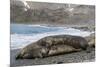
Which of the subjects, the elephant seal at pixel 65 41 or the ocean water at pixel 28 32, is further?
the elephant seal at pixel 65 41

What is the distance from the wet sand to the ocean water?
3.9 inches

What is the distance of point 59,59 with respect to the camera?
193 centimetres

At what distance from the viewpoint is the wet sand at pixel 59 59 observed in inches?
70.4

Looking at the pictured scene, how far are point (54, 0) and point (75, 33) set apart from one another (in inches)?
18.3

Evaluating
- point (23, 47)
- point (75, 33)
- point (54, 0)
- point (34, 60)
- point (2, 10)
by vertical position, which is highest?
point (54, 0)

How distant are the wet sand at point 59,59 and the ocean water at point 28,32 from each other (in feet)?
0.32

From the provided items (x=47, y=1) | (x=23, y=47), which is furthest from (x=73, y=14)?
(x=23, y=47)

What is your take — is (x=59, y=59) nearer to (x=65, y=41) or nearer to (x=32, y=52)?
(x=65, y=41)

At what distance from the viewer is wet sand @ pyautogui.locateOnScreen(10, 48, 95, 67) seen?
1.79m

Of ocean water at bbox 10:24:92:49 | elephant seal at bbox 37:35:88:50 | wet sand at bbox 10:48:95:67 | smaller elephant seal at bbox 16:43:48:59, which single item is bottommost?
wet sand at bbox 10:48:95:67

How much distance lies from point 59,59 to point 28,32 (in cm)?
48
